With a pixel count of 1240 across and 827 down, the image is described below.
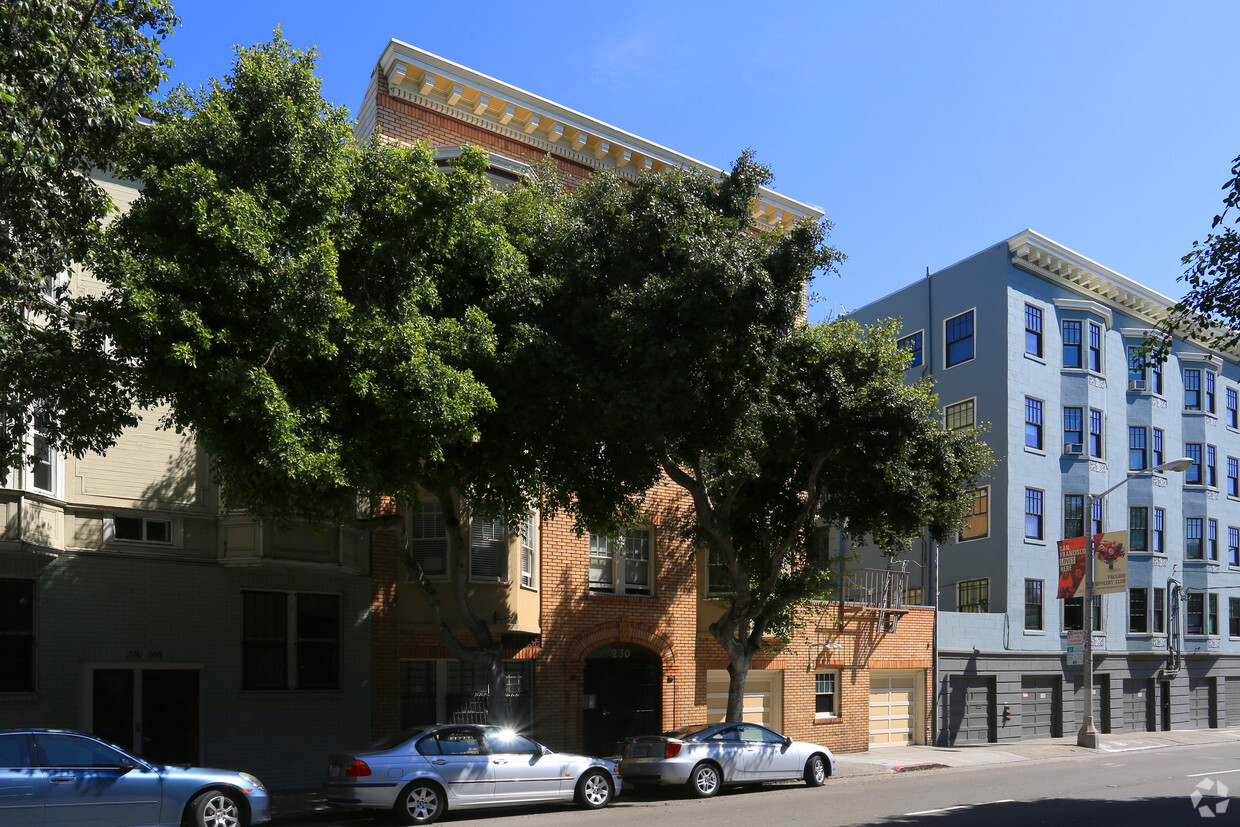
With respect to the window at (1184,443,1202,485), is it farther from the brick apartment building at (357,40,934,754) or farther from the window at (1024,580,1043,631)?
the brick apartment building at (357,40,934,754)

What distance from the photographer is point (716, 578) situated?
85.1ft

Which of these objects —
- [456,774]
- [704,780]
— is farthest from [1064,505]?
[456,774]

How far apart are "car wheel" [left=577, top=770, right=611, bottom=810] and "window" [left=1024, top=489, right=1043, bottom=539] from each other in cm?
2185

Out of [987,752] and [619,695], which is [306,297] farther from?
[987,752]

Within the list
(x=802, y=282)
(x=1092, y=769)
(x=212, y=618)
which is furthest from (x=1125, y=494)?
(x=212, y=618)

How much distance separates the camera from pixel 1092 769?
23.6 m

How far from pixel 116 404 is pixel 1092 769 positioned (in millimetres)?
20859

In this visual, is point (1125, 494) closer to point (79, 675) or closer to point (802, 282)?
point (802, 282)

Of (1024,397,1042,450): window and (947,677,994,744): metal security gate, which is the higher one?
(1024,397,1042,450): window

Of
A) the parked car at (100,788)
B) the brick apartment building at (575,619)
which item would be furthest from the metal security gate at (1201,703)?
the parked car at (100,788)

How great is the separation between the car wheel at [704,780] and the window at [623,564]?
6.09m

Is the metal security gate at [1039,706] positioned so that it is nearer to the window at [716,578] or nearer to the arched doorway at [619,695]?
the window at [716,578]

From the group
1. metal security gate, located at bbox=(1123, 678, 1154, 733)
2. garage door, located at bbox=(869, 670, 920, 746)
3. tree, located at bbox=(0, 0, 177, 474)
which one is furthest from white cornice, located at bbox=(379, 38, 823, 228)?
metal security gate, located at bbox=(1123, 678, 1154, 733)

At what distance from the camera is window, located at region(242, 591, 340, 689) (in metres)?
19.5
